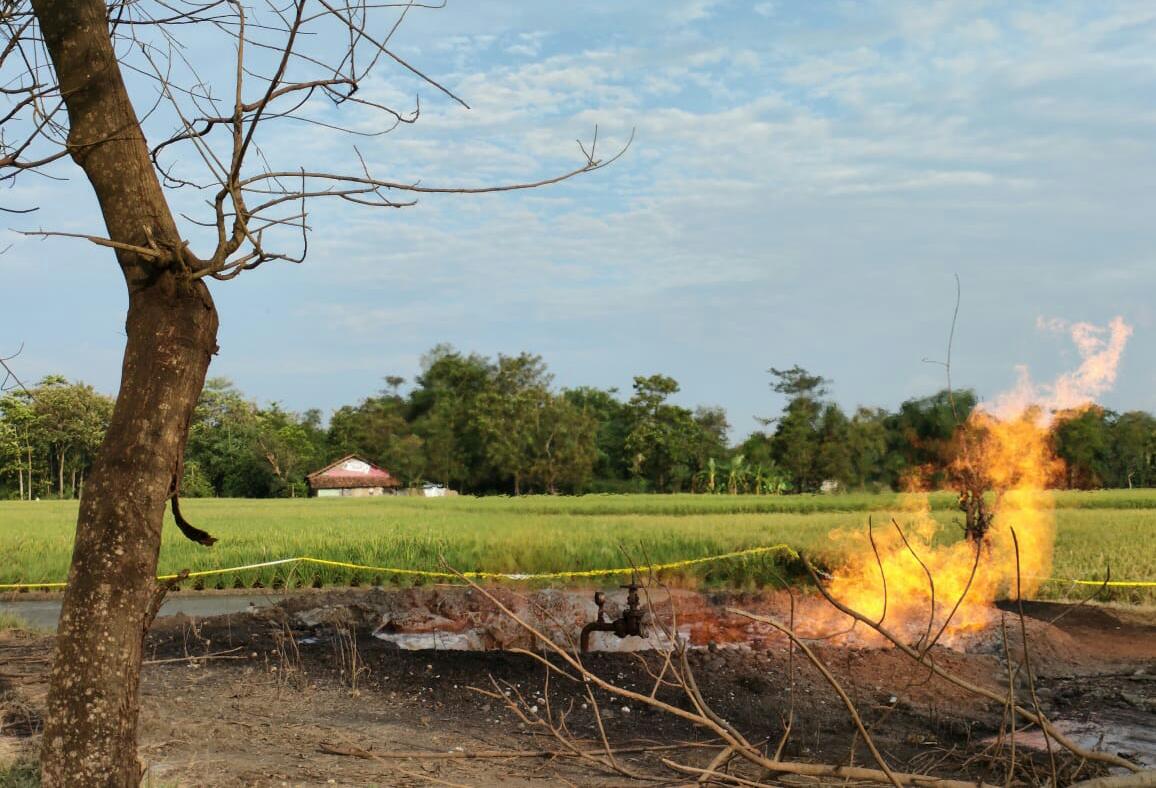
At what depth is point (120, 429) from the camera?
13.6 ft

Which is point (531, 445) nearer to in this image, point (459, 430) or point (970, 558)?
point (459, 430)

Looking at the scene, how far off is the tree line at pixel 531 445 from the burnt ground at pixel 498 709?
904 inches

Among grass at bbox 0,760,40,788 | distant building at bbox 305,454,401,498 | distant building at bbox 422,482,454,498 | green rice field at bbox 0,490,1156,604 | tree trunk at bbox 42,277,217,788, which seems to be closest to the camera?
tree trunk at bbox 42,277,217,788

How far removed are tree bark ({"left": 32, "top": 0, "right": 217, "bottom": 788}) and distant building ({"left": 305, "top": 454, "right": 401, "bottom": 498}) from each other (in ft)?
204

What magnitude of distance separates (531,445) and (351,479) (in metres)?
17.8

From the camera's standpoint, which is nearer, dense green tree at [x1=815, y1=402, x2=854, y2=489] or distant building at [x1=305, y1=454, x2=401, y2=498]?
dense green tree at [x1=815, y1=402, x2=854, y2=489]

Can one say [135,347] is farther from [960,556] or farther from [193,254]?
[960,556]

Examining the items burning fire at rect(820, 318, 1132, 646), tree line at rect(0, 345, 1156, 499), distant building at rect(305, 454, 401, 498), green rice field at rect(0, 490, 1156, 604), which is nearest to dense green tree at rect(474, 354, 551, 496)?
tree line at rect(0, 345, 1156, 499)

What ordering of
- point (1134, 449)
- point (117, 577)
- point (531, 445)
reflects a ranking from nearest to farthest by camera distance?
point (117, 577), point (1134, 449), point (531, 445)

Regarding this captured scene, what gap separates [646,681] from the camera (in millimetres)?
7680

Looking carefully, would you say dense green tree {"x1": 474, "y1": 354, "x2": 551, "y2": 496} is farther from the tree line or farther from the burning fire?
the burning fire

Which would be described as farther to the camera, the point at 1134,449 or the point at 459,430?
the point at 459,430

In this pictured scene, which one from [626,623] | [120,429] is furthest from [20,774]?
[626,623]

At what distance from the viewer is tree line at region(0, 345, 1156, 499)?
40.8 metres
